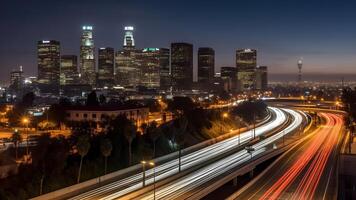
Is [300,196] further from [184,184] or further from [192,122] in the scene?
[192,122]

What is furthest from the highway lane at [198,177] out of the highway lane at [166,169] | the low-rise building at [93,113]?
the low-rise building at [93,113]

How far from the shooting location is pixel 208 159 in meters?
37.2

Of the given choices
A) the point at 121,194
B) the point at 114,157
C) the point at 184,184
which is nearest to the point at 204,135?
the point at 114,157

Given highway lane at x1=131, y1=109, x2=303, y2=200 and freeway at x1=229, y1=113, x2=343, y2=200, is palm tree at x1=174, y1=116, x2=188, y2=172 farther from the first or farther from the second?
freeway at x1=229, y1=113, x2=343, y2=200

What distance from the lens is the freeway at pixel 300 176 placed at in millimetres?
27078

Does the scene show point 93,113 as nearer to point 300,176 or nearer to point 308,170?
point 308,170

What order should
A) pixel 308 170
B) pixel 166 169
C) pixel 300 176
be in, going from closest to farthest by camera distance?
pixel 300 176, pixel 166 169, pixel 308 170

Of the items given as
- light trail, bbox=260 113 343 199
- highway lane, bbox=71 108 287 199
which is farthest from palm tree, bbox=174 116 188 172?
light trail, bbox=260 113 343 199

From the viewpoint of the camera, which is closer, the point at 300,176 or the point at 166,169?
the point at 300,176

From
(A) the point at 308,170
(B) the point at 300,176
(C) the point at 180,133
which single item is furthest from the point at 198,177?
(C) the point at 180,133

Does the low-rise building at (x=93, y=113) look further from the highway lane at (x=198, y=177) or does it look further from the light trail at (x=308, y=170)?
the light trail at (x=308, y=170)

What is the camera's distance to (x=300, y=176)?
3181cm

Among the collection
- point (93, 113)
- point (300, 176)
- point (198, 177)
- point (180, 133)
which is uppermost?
point (93, 113)

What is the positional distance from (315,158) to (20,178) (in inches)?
1020
